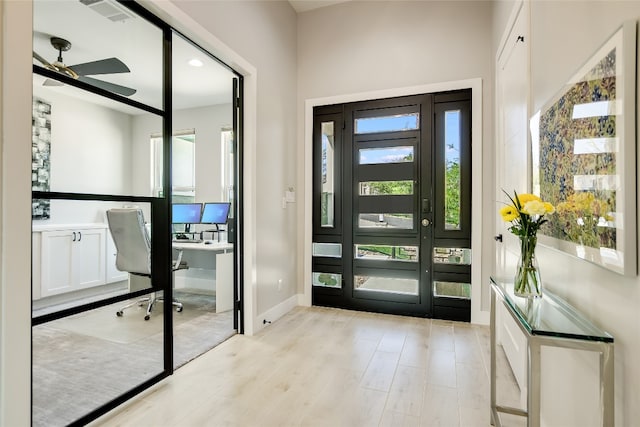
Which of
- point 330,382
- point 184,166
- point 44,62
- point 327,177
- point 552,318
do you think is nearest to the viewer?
point 552,318

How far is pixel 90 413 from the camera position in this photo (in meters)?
1.68

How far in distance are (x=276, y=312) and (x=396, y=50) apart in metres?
3.14

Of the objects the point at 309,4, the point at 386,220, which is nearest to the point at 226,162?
the point at 309,4

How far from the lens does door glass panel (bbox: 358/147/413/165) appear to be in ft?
11.5

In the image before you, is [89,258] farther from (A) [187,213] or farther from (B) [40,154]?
(A) [187,213]

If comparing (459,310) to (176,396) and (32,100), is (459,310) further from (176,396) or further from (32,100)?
(32,100)

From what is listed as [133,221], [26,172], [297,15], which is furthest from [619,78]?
[297,15]

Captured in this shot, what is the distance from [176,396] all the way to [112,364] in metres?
0.67

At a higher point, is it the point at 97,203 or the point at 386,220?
the point at 97,203

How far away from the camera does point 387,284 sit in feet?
11.8

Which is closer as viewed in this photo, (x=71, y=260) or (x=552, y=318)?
(x=552, y=318)

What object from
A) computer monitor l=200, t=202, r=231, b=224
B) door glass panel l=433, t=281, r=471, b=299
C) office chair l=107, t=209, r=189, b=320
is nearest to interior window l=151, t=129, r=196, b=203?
computer monitor l=200, t=202, r=231, b=224

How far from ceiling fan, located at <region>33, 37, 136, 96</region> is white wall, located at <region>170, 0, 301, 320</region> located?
89cm

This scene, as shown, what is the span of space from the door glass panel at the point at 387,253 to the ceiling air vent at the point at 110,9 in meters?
2.90
